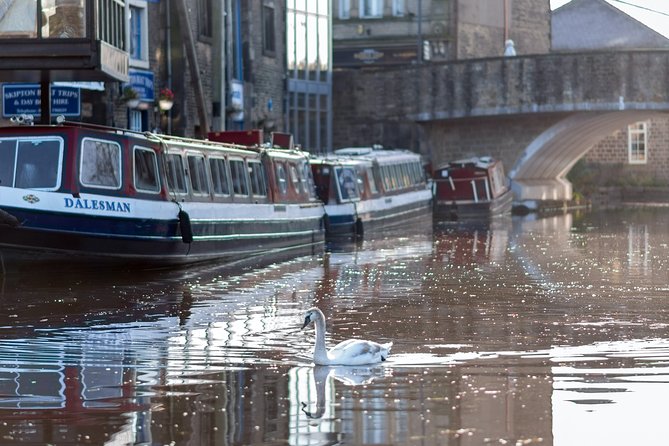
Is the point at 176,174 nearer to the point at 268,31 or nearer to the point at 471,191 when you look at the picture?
the point at 268,31

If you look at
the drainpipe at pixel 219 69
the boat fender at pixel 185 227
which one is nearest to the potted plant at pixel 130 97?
the drainpipe at pixel 219 69

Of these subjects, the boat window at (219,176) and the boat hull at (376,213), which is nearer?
the boat window at (219,176)

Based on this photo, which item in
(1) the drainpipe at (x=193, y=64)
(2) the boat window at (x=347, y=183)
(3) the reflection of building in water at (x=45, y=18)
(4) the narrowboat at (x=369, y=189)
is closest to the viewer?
(3) the reflection of building in water at (x=45, y=18)

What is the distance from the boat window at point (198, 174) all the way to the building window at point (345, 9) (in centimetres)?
3187

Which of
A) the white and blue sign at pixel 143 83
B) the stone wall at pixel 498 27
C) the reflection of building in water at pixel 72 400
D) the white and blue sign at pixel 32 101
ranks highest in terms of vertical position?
the stone wall at pixel 498 27

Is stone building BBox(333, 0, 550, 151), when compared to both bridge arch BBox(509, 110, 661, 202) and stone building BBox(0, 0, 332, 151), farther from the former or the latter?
stone building BBox(0, 0, 332, 151)

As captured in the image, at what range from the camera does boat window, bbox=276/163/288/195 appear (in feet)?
89.3

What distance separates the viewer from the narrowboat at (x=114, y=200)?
19.2 metres

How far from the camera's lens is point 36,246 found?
757 inches

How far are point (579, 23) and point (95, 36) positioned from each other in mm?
48994

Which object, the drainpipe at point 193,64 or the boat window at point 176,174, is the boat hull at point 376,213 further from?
the boat window at point 176,174

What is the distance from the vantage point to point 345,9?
180ft

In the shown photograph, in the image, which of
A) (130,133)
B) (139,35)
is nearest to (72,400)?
(130,133)

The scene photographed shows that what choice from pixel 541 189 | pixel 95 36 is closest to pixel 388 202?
pixel 541 189
